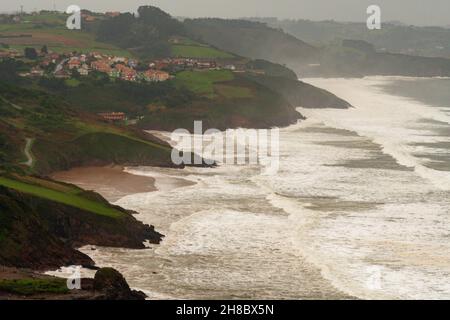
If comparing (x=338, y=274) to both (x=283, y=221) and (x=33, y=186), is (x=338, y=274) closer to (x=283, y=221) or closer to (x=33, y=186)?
(x=283, y=221)

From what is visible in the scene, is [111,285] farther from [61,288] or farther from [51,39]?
[51,39]

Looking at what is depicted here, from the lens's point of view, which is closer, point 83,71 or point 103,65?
point 83,71

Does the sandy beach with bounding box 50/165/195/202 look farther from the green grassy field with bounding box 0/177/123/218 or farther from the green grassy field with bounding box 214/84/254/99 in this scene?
the green grassy field with bounding box 214/84/254/99

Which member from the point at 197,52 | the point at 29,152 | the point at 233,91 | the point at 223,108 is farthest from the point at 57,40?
the point at 29,152

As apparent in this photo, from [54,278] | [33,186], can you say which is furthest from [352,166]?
[54,278]
